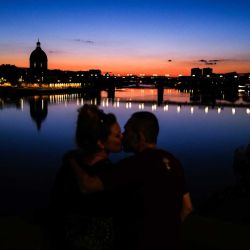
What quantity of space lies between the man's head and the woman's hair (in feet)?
0.74

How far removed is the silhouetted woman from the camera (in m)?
2.66

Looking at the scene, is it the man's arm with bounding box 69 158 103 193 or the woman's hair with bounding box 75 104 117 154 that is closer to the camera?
the man's arm with bounding box 69 158 103 193

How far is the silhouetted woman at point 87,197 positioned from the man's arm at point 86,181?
0.08m

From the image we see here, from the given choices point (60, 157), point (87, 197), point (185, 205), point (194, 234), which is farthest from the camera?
point (60, 157)

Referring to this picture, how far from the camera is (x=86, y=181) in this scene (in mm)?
2510

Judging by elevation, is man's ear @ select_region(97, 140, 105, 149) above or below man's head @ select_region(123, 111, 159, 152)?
below

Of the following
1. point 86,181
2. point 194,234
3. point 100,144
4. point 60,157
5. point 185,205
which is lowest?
point 60,157

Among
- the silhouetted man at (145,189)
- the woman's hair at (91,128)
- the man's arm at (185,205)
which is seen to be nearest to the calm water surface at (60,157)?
the woman's hair at (91,128)

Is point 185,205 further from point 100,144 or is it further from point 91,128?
point 91,128

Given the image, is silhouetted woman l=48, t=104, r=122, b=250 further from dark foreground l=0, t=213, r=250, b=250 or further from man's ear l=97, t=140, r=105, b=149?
dark foreground l=0, t=213, r=250, b=250

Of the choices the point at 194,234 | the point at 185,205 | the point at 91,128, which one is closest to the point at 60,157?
the point at 194,234

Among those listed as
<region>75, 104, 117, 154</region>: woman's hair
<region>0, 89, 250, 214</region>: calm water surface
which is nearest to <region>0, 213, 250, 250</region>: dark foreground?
<region>0, 89, 250, 214</region>: calm water surface

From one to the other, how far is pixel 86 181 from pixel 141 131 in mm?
503

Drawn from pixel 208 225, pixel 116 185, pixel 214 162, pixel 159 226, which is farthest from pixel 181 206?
pixel 214 162
